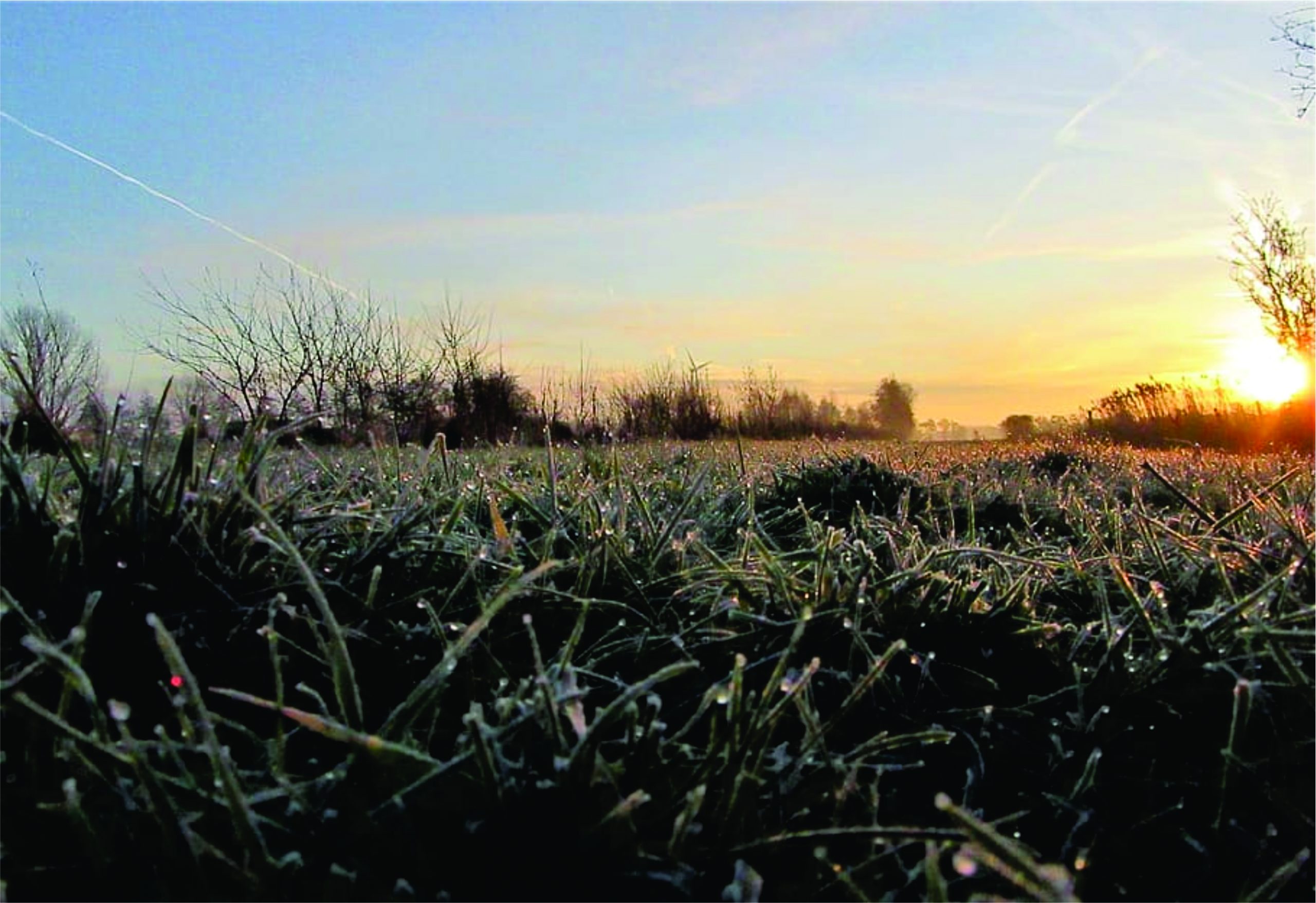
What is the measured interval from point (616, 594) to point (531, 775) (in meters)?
0.63

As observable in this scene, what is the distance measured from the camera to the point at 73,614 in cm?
124

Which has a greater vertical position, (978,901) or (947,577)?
(947,577)

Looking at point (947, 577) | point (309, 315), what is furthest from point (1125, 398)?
point (947, 577)

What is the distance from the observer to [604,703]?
1.32m

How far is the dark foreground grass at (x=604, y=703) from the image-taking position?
3.07 ft

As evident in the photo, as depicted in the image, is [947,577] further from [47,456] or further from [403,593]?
[47,456]

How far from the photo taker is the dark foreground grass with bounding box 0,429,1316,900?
3.07 ft

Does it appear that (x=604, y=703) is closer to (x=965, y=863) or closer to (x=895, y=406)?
(x=965, y=863)

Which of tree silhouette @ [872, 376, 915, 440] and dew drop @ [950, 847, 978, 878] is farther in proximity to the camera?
tree silhouette @ [872, 376, 915, 440]

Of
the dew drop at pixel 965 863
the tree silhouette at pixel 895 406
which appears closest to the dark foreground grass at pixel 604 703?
the dew drop at pixel 965 863

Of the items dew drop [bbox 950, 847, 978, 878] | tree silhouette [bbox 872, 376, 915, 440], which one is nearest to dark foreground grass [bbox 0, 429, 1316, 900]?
dew drop [bbox 950, 847, 978, 878]

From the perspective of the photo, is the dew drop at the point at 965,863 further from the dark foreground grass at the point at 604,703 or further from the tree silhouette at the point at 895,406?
the tree silhouette at the point at 895,406

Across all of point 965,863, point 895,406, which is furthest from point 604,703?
point 895,406

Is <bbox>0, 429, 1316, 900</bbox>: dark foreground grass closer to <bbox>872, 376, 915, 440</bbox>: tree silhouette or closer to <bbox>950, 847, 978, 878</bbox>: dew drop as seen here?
<bbox>950, 847, 978, 878</bbox>: dew drop
